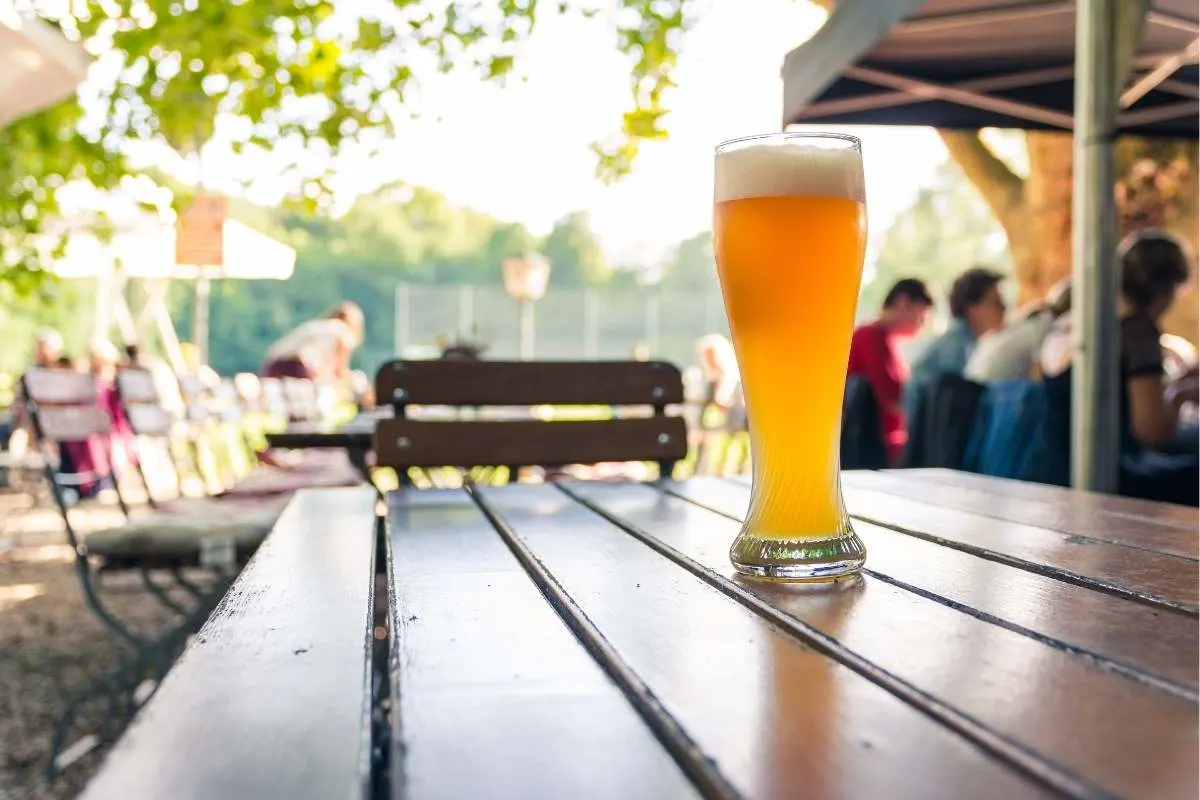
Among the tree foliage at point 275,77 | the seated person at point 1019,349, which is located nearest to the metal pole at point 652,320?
the tree foliage at point 275,77

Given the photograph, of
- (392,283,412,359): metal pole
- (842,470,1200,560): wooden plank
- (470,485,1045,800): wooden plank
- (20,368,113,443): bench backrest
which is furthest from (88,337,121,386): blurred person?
(470,485,1045,800): wooden plank

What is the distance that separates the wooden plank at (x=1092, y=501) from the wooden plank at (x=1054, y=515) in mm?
10

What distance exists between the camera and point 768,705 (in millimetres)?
418

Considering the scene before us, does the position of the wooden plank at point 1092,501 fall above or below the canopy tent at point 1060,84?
below

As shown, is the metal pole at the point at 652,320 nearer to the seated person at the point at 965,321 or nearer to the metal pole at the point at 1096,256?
the seated person at the point at 965,321

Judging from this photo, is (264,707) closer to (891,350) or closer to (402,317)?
(891,350)

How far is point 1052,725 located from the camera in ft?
1.28

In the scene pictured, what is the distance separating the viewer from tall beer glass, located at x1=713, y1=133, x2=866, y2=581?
728 mm

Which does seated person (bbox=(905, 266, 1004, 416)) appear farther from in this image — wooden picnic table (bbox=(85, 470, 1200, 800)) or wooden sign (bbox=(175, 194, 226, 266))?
wooden sign (bbox=(175, 194, 226, 266))

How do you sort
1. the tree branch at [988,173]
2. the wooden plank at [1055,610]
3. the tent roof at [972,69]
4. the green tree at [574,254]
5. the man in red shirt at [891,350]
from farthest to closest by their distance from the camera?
1. the green tree at [574,254]
2. the tree branch at [988,173]
3. the man in red shirt at [891,350]
4. the tent roof at [972,69]
5. the wooden plank at [1055,610]

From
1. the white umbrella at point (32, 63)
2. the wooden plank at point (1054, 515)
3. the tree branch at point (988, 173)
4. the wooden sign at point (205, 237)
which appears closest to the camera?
the wooden plank at point (1054, 515)

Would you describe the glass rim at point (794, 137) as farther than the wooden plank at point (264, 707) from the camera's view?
Yes

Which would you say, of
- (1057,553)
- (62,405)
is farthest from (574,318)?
(1057,553)

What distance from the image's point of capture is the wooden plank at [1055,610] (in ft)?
1.59
